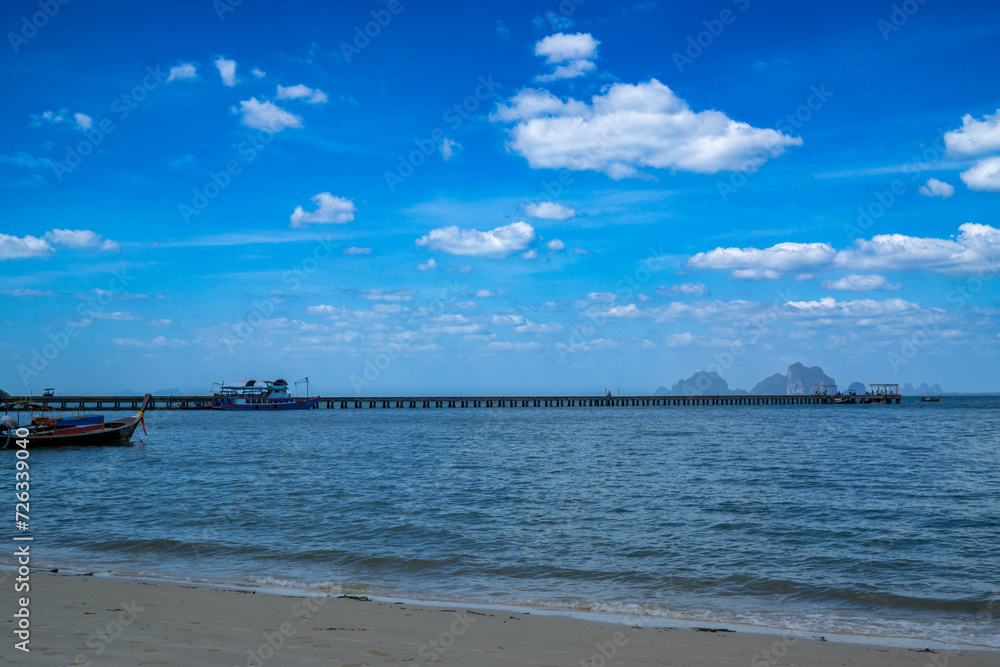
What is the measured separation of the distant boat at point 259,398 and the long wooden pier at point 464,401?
6581 mm

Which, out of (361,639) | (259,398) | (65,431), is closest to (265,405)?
(259,398)

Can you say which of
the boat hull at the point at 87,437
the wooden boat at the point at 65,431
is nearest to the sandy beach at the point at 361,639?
the wooden boat at the point at 65,431

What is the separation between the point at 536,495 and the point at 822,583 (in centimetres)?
1252

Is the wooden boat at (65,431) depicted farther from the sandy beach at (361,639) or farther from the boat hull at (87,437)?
the sandy beach at (361,639)

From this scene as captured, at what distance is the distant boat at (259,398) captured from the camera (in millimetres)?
130375

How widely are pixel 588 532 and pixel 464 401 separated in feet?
456

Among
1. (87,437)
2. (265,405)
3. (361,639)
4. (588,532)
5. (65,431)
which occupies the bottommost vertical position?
(588,532)

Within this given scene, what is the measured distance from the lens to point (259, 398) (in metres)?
131

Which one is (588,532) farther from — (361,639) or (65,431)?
(65,431)

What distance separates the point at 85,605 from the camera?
10195mm

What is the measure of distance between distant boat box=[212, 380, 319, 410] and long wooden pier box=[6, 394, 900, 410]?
21.6 ft


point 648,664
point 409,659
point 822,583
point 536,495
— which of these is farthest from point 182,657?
point 536,495

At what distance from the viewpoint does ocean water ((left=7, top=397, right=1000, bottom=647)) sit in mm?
12086

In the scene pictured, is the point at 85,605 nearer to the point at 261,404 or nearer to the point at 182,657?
the point at 182,657
